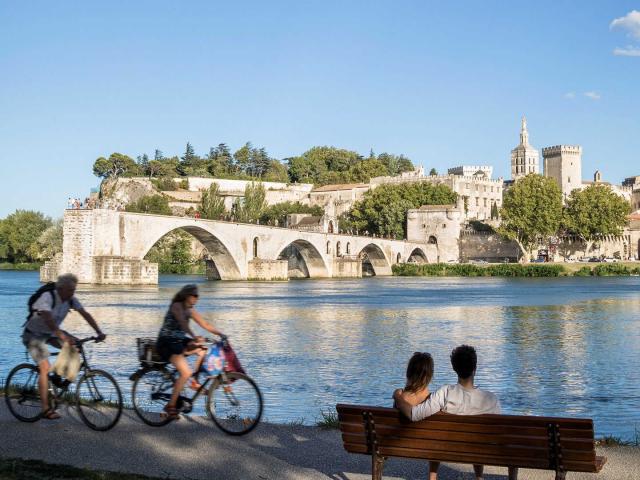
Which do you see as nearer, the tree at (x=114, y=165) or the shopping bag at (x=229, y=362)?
the shopping bag at (x=229, y=362)

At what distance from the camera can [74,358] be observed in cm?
847

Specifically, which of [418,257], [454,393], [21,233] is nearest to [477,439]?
[454,393]

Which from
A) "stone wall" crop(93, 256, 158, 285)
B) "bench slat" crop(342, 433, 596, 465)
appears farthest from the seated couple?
"stone wall" crop(93, 256, 158, 285)

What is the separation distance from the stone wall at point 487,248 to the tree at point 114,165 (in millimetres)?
44507

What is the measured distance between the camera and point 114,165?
117812mm

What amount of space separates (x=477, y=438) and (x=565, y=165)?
424ft

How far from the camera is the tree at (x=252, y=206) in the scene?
9182 centimetres

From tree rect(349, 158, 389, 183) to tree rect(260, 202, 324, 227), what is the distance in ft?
56.0

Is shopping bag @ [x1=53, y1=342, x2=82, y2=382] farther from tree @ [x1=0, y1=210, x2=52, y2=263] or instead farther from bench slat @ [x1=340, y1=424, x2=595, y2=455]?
tree @ [x1=0, y1=210, x2=52, y2=263]

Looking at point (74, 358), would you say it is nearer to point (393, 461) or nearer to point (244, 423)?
point (244, 423)

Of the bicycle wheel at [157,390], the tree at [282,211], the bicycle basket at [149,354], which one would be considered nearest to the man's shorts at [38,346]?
the bicycle basket at [149,354]

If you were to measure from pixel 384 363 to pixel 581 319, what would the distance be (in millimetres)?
14144

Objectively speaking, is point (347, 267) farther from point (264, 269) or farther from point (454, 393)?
point (454, 393)

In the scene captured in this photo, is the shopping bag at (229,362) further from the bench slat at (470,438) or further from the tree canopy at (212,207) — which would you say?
the tree canopy at (212,207)
